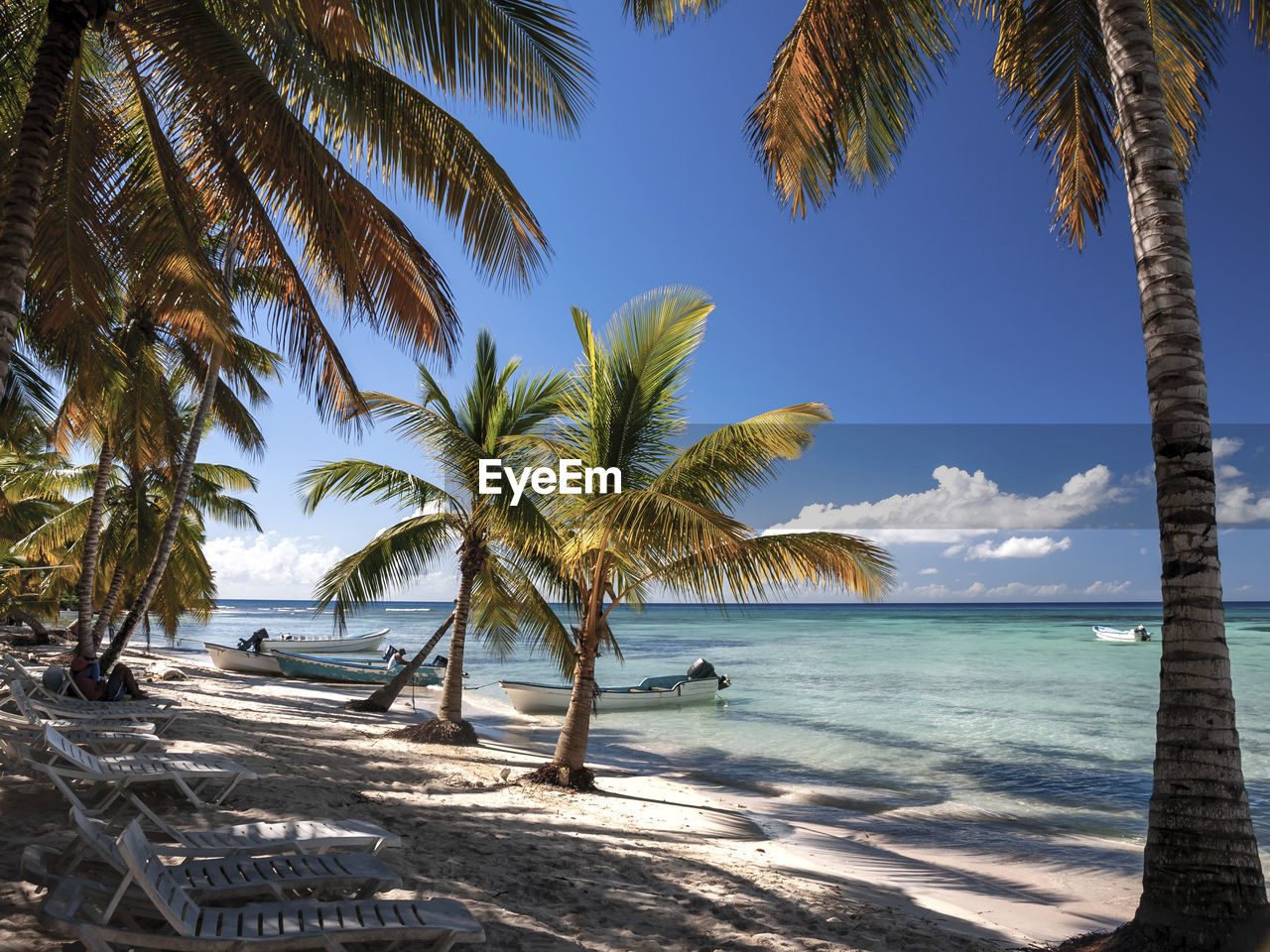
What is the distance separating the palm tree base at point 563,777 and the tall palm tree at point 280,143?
207 inches

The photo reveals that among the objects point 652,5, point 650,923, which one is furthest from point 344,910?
point 652,5

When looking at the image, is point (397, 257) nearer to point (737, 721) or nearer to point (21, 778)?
point (21, 778)

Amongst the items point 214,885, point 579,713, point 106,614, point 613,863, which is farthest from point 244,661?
point 214,885

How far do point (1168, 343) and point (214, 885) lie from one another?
5178 millimetres

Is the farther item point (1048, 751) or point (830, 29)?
point (1048, 751)

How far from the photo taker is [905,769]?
1427cm

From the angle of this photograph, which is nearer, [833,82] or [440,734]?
[833,82]

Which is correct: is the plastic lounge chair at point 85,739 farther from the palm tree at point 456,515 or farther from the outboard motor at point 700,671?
the outboard motor at point 700,671

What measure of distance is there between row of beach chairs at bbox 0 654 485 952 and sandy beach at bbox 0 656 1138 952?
0.28 meters

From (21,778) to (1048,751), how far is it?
17.5 meters

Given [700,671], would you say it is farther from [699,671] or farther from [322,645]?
[322,645]

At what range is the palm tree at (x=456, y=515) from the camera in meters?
10.0

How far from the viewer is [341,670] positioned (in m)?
22.1

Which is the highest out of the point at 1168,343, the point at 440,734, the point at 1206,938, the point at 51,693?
the point at 1168,343
